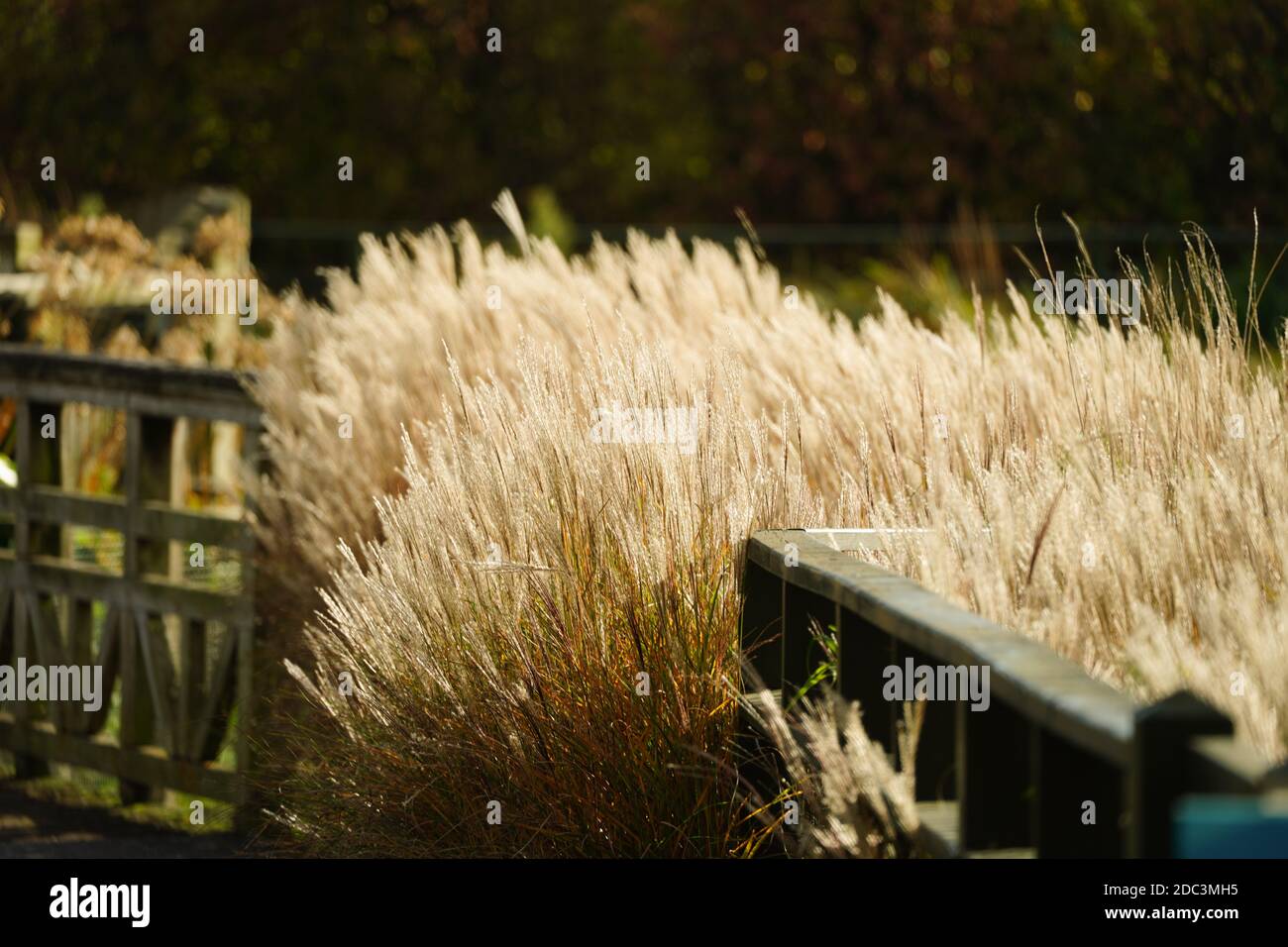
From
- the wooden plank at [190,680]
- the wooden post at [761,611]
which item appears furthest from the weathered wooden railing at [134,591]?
the wooden post at [761,611]

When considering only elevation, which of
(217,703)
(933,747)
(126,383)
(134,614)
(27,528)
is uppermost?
(126,383)

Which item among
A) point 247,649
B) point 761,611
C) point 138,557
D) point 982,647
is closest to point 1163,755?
point 982,647

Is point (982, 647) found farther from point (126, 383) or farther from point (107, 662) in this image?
point (107, 662)

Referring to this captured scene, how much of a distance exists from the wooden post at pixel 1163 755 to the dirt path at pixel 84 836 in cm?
395

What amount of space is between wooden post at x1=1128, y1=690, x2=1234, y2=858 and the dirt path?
13.0 feet

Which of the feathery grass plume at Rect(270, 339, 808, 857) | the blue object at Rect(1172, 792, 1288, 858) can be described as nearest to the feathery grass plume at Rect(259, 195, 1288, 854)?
the feathery grass plume at Rect(270, 339, 808, 857)

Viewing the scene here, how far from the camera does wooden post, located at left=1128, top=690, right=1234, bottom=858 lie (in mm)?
2279

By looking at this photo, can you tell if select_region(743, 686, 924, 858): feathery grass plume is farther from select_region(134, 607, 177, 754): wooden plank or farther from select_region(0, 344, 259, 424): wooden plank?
select_region(134, 607, 177, 754): wooden plank

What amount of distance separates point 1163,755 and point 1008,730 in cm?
57

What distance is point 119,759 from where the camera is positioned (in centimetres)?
725

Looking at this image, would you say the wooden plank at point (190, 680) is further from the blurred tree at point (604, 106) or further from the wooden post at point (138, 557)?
the blurred tree at point (604, 106)

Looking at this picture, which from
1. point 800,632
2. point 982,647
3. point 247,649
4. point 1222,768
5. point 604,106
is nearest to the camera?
point 1222,768
